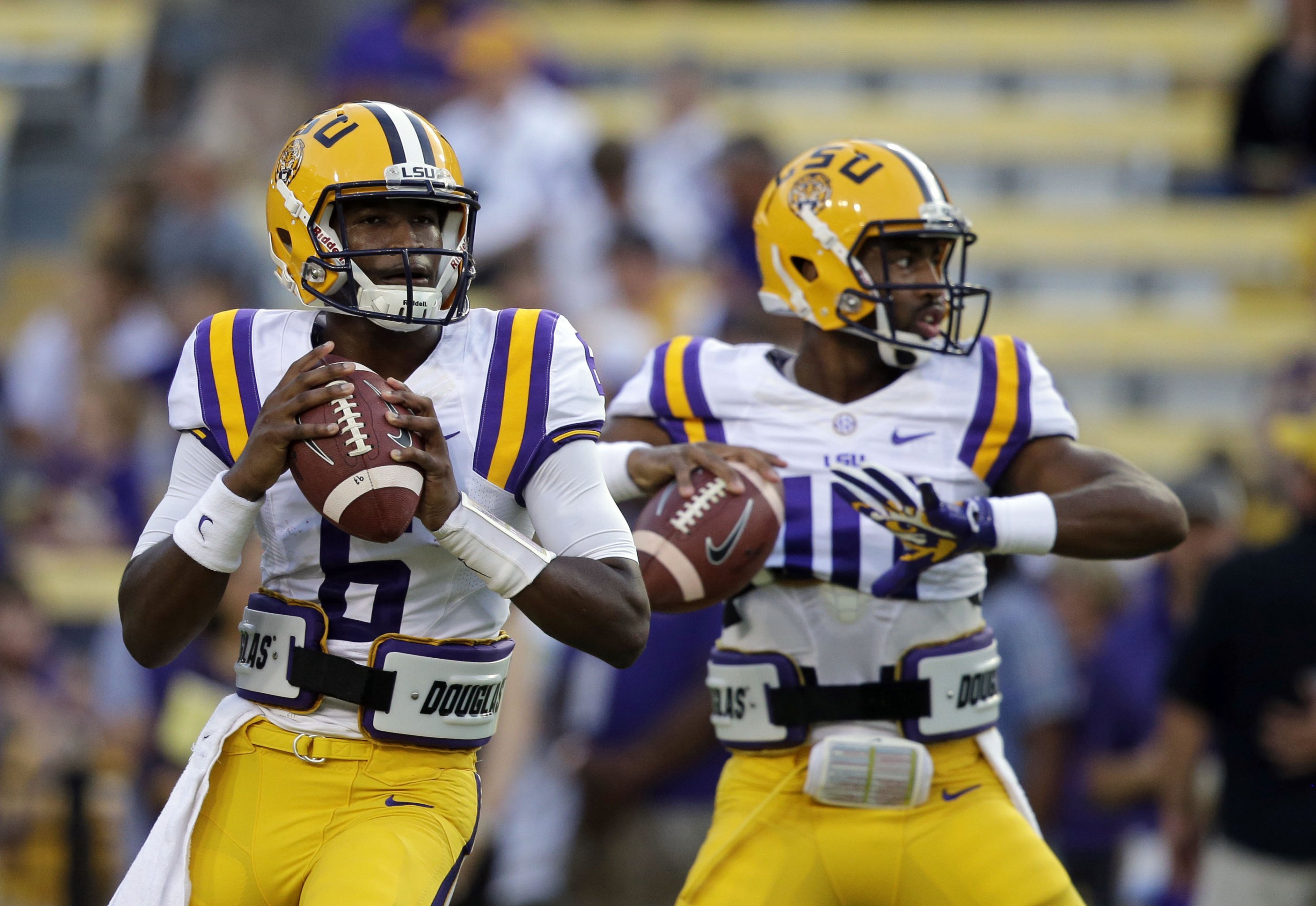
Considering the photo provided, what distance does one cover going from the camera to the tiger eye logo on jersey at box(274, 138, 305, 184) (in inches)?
133

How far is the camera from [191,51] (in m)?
10.7

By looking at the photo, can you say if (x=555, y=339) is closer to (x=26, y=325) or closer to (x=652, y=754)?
(x=652, y=754)

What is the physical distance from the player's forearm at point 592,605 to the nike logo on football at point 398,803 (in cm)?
38

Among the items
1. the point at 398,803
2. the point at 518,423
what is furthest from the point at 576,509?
the point at 398,803

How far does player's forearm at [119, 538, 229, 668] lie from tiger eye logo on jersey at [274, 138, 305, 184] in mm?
730

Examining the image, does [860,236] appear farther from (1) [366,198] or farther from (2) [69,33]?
(2) [69,33]

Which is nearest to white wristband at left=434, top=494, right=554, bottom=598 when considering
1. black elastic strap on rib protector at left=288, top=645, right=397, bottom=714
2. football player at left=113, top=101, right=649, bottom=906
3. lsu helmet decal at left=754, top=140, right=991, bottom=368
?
football player at left=113, top=101, right=649, bottom=906

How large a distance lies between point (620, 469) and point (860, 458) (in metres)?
0.52

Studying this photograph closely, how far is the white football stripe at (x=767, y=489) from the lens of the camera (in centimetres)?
368

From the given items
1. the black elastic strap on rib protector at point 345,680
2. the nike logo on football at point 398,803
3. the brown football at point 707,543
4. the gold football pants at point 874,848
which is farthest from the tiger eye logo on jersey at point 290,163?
the gold football pants at point 874,848

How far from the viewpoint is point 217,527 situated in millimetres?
3082

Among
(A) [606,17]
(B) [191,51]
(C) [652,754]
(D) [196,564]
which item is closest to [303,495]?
(D) [196,564]

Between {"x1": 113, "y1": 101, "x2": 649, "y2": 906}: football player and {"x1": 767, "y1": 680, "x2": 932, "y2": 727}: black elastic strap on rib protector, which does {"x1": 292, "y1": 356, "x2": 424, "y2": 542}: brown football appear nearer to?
{"x1": 113, "y1": 101, "x2": 649, "y2": 906}: football player

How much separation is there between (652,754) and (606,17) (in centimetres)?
692
